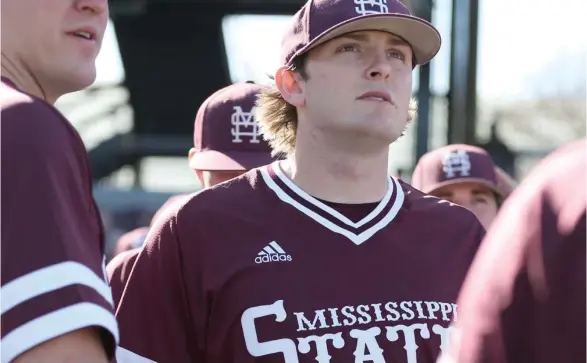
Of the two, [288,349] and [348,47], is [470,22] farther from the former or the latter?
[288,349]

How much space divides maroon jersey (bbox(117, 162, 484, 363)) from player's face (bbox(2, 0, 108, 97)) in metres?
0.94

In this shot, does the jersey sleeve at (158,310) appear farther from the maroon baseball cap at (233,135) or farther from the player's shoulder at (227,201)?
the maroon baseball cap at (233,135)

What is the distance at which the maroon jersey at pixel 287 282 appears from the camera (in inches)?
106

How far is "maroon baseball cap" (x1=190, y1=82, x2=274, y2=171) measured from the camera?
3904 millimetres

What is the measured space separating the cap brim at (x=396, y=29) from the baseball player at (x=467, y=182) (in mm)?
1810

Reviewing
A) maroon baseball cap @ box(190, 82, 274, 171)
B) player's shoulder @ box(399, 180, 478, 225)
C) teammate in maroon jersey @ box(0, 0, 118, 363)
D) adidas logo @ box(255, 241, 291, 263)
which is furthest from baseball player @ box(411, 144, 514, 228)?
teammate in maroon jersey @ box(0, 0, 118, 363)

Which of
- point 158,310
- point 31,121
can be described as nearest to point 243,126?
point 158,310

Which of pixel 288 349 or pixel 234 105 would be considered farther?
pixel 234 105

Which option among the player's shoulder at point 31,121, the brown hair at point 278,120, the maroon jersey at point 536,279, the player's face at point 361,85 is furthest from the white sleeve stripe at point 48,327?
the brown hair at point 278,120

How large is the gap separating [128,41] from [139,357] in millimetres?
10598

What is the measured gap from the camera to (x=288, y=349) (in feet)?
8.74

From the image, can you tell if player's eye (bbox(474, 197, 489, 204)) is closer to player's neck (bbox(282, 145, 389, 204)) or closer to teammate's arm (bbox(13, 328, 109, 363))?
player's neck (bbox(282, 145, 389, 204))

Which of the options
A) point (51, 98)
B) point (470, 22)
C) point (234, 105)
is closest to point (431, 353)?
point (51, 98)

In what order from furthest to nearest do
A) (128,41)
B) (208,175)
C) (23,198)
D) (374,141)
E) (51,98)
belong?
(128,41), (208,175), (374,141), (51,98), (23,198)
